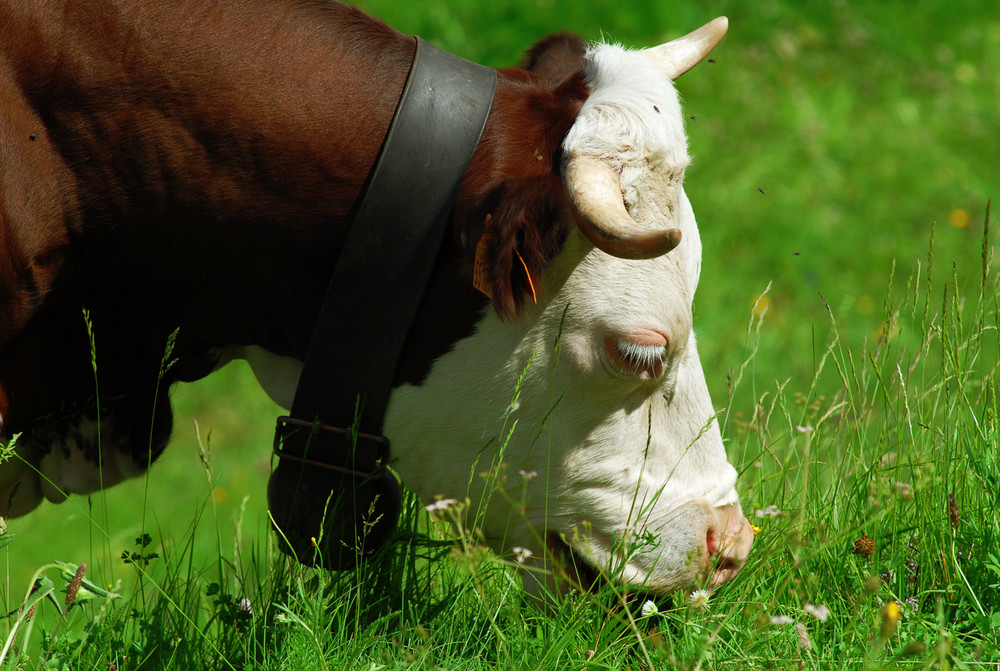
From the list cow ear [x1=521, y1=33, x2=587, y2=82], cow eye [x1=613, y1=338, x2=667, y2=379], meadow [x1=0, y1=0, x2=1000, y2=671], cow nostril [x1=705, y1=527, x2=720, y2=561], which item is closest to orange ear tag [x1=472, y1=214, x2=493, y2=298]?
cow eye [x1=613, y1=338, x2=667, y2=379]

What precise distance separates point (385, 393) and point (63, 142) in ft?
3.03

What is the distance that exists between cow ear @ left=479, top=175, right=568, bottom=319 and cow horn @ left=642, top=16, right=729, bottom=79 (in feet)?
2.15

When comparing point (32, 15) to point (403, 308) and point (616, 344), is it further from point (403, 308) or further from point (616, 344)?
point (616, 344)

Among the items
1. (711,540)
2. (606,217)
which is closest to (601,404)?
(711,540)

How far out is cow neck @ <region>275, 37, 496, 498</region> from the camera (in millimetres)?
2406

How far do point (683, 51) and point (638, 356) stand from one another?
94 centimetres

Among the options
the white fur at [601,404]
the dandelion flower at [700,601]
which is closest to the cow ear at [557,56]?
the white fur at [601,404]

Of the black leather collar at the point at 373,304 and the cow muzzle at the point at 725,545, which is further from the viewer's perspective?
the cow muzzle at the point at 725,545

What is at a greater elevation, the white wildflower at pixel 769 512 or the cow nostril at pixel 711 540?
the white wildflower at pixel 769 512

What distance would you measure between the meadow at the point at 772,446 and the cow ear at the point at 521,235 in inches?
22.8

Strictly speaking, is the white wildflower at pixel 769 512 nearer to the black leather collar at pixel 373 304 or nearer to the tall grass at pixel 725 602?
the tall grass at pixel 725 602

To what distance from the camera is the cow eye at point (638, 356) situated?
244cm

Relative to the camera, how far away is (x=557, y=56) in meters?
2.94

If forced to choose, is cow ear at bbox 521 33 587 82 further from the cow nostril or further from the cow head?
the cow nostril
